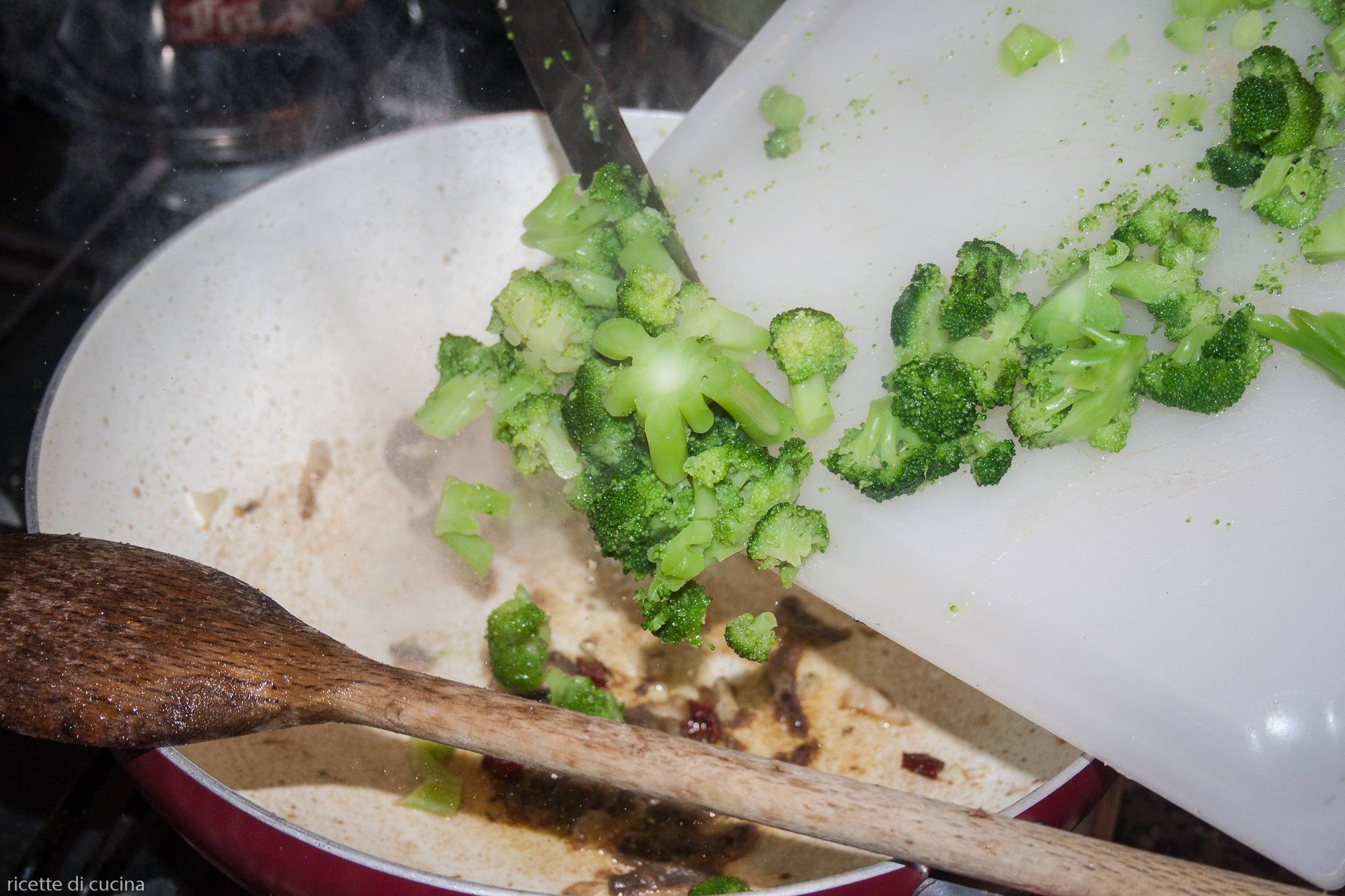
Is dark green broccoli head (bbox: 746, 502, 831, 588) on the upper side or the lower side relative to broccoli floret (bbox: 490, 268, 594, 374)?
upper

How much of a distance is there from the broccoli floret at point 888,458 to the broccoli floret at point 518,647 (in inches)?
26.1

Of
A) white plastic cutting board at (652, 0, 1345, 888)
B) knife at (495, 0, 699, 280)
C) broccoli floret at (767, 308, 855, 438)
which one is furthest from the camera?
knife at (495, 0, 699, 280)

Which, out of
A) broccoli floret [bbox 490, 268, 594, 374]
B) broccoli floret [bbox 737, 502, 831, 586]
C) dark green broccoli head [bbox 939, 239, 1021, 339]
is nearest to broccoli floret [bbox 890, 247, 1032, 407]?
dark green broccoli head [bbox 939, 239, 1021, 339]

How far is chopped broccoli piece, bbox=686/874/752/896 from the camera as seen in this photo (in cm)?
143

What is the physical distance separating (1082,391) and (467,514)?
1054mm

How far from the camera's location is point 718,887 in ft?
4.71

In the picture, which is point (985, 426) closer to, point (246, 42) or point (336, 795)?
point (336, 795)

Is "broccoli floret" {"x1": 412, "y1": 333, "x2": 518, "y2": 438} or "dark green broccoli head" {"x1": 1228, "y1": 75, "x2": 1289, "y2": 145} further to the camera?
"broccoli floret" {"x1": 412, "y1": 333, "x2": 518, "y2": 438}

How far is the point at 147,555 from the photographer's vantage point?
1428 millimetres

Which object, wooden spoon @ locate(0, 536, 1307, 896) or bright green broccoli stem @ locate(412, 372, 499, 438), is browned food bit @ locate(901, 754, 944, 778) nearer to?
wooden spoon @ locate(0, 536, 1307, 896)

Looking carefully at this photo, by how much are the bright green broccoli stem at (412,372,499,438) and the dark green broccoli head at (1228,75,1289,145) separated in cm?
118

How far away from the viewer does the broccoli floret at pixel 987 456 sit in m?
1.35

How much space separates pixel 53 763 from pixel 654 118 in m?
1.62

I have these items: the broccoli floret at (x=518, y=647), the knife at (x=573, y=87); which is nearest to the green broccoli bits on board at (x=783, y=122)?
the knife at (x=573, y=87)
